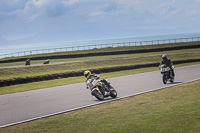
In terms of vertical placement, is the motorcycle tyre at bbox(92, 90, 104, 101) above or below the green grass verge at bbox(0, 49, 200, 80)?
below

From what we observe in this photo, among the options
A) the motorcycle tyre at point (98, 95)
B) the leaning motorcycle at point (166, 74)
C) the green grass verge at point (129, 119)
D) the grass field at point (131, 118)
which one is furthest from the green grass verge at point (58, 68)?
the green grass verge at point (129, 119)

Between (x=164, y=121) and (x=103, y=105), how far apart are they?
13.5ft

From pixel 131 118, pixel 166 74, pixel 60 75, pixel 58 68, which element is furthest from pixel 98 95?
pixel 58 68

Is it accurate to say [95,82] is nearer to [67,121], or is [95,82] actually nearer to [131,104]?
[131,104]

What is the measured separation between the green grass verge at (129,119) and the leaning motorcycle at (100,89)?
5.35 ft

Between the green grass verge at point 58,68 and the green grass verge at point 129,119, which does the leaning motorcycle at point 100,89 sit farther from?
the green grass verge at point 58,68

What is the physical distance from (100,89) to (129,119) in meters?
4.96

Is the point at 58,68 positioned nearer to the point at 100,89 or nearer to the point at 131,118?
the point at 100,89

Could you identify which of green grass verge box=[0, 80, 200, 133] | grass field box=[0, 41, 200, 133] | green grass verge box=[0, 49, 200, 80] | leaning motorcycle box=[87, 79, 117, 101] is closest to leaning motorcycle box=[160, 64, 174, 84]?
leaning motorcycle box=[87, 79, 117, 101]

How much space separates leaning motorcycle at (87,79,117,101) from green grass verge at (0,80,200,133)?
64.3 inches

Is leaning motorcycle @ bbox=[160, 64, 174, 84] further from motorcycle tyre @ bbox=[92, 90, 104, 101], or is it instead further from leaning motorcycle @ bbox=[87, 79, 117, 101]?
motorcycle tyre @ bbox=[92, 90, 104, 101]

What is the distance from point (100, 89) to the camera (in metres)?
13.9

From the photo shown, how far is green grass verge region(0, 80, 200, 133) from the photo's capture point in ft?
25.7

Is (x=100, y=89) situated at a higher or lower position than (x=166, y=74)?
lower
